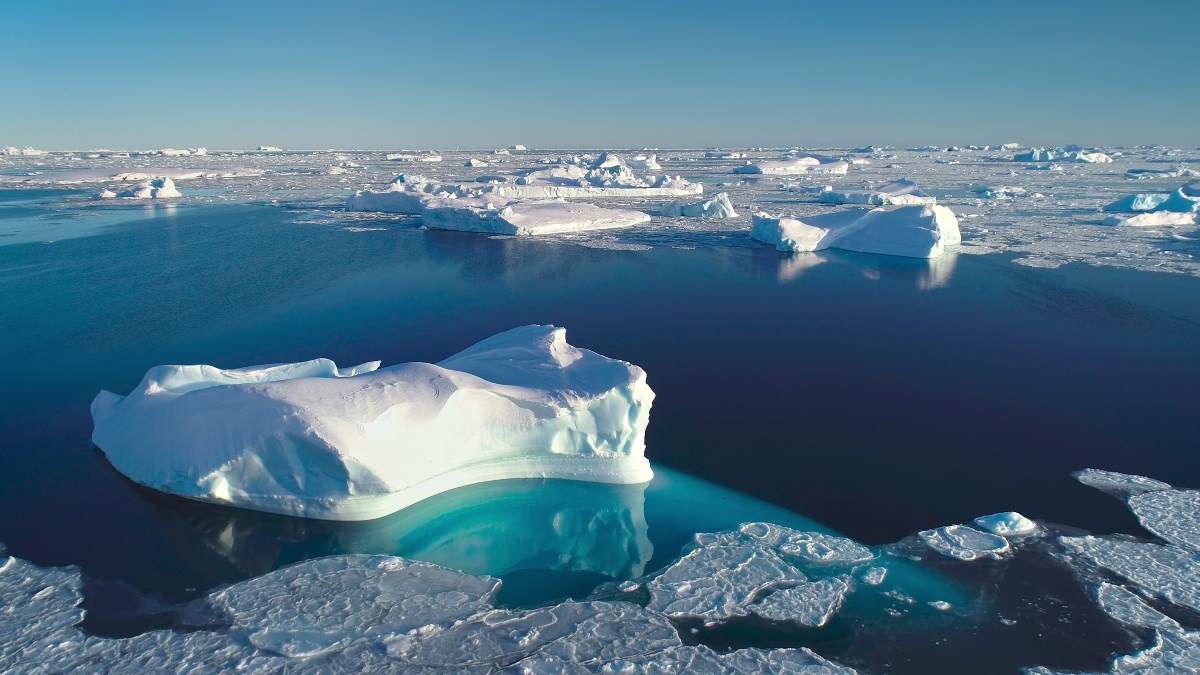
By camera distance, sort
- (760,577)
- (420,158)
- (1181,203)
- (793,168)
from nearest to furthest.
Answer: (760,577) → (1181,203) → (793,168) → (420,158)

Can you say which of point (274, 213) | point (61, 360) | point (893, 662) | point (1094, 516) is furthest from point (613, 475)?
point (274, 213)

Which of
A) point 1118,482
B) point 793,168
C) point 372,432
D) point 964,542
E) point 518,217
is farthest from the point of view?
point 793,168

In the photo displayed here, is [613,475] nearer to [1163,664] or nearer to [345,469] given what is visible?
[345,469]

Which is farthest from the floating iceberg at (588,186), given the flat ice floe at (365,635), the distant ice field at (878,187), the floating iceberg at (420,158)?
the floating iceberg at (420,158)

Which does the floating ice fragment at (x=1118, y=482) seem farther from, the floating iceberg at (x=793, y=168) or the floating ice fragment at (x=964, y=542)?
the floating iceberg at (x=793, y=168)

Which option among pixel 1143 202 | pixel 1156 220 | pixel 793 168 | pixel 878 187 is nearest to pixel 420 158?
pixel 793 168

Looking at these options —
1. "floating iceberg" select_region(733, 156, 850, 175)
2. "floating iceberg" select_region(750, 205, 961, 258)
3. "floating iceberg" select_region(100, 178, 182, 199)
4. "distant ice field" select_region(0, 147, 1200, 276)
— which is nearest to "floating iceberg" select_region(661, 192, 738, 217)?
"distant ice field" select_region(0, 147, 1200, 276)

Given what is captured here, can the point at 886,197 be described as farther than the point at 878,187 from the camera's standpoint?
No

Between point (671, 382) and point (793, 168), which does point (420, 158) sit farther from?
point (671, 382)
